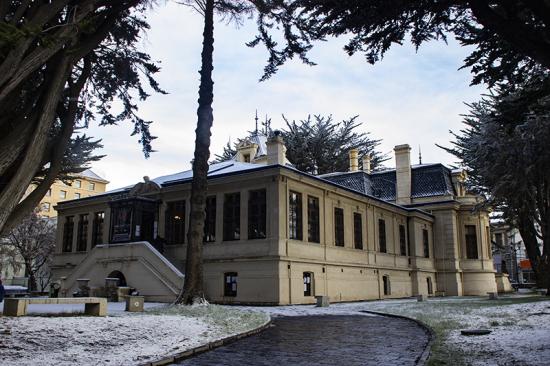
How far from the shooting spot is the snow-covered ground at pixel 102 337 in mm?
8672

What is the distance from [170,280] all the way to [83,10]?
16.2m

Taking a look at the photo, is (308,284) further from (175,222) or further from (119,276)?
(119,276)

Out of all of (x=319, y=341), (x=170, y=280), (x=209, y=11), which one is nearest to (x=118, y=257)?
(x=170, y=280)

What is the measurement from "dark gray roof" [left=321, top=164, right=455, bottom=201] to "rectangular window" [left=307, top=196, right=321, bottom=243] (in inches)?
593

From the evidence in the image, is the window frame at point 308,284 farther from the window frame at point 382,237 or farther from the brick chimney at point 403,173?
the brick chimney at point 403,173

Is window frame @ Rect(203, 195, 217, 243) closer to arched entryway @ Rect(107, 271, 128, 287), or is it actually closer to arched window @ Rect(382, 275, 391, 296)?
arched entryway @ Rect(107, 271, 128, 287)

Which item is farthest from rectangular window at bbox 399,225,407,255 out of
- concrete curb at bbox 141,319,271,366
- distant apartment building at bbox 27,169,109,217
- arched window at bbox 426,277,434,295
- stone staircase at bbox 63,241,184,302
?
distant apartment building at bbox 27,169,109,217

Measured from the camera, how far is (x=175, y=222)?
92.9ft

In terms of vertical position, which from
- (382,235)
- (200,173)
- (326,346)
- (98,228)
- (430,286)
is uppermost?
(200,173)

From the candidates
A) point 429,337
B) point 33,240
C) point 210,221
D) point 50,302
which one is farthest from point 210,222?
point 33,240

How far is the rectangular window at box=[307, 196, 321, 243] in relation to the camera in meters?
26.7

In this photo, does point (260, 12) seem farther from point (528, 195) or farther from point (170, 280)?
point (528, 195)

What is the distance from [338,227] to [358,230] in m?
2.52

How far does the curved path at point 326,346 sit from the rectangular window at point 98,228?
1934cm
